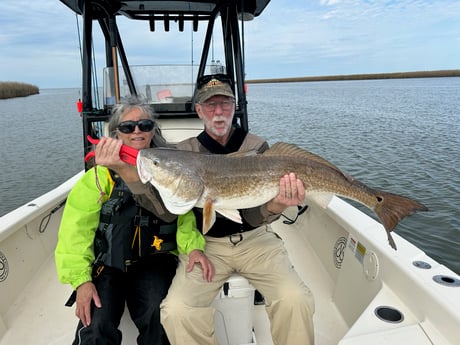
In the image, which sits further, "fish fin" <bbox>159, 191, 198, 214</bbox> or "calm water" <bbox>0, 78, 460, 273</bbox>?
"calm water" <bbox>0, 78, 460, 273</bbox>

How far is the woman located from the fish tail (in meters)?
1.52

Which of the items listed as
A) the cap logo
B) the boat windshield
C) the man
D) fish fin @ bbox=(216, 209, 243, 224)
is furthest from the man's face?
the boat windshield

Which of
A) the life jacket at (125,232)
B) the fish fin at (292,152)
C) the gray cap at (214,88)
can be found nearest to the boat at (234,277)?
the life jacket at (125,232)

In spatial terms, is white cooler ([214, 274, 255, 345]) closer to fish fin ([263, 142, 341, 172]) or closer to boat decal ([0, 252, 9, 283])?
fish fin ([263, 142, 341, 172])

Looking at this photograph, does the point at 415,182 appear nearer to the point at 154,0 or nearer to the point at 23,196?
the point at 154,0

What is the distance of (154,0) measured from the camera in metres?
4.52

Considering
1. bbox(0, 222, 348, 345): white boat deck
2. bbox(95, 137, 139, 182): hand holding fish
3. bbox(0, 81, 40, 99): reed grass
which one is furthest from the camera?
bbox(0, 81, 40, 99): reed grass

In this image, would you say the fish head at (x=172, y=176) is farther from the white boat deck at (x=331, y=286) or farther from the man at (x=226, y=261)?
the white boat deck at (x=331, y=286)

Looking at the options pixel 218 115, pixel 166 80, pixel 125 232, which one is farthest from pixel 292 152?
pixel 166 80

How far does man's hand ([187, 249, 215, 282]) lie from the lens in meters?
2.56

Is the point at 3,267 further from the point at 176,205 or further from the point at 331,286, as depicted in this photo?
the point at 331,286

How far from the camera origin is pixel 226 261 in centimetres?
278

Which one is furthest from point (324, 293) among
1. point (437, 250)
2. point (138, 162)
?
point (437, 250)

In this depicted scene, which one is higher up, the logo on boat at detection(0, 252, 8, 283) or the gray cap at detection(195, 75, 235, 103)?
the gray cap at detection(195, 75, 235, 103)
